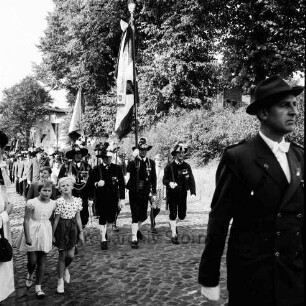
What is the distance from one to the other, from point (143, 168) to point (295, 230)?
21.8ft

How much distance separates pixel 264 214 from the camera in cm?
242

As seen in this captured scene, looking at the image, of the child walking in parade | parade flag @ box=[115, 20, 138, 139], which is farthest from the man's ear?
parade flag @ box=[115, 20, 138, 139]

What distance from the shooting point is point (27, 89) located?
63.7 m

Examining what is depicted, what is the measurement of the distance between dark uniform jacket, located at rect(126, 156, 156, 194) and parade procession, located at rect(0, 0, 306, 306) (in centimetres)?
3

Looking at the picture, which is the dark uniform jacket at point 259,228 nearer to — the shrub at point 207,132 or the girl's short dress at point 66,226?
the girl's short dress at point 66,226

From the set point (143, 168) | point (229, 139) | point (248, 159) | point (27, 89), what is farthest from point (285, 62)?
point (27, 89)

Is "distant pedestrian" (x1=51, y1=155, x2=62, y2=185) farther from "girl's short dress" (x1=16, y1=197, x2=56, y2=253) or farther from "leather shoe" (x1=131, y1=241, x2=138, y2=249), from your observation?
"girl's short dress" (x1=16, y1=197, x2=56, y2=253)

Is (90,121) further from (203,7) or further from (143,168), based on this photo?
(143,168)

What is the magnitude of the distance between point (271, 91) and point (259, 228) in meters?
0.89

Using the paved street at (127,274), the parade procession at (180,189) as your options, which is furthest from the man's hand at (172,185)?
the paved street at (127,274)

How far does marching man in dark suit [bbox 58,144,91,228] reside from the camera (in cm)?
846

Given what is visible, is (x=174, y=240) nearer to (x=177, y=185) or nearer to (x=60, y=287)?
(x=177, y=185)

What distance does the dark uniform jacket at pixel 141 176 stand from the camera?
8741 millimetres

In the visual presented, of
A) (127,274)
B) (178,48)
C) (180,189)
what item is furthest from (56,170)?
(178,48)
